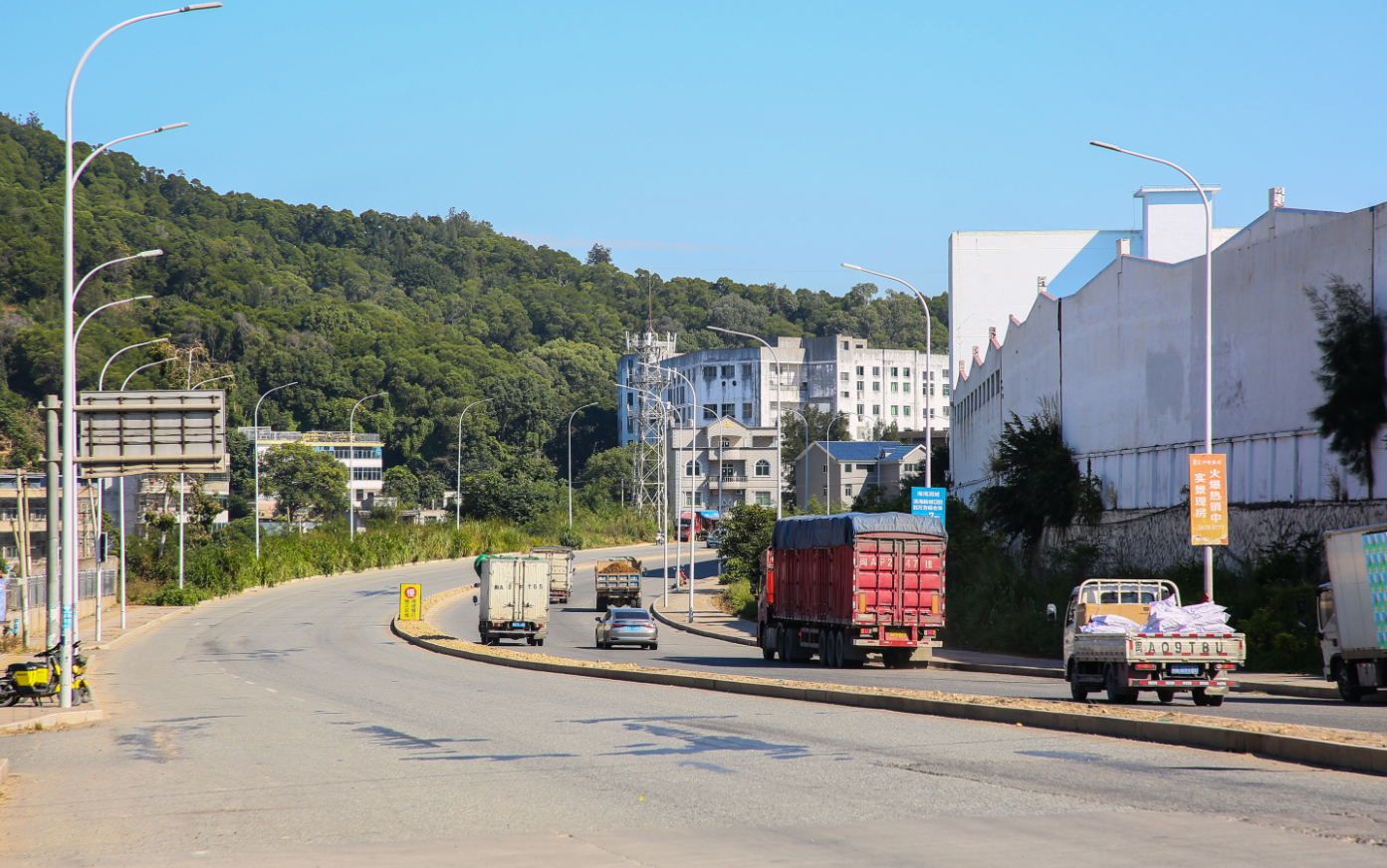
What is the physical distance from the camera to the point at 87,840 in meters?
9.51

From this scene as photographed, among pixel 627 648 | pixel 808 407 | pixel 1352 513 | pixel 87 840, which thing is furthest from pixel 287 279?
pixel 87 840

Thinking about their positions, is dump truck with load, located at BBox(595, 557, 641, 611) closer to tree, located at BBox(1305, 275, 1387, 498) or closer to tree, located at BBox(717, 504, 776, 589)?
tree, located at BBox(717, 504, 776, 589)

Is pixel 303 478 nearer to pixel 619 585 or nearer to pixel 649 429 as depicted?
pixel 649 429

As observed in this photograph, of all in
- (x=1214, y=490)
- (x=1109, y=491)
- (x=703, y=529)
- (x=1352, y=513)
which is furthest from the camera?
(x=703, y=529)

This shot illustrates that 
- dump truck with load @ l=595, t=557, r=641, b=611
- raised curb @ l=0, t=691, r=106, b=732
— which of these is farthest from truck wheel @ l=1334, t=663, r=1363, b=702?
dump truck with load @ l=595, t=557, r=641, b=611

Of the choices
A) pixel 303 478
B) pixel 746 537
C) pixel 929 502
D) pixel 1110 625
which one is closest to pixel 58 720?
pixel 1110 625

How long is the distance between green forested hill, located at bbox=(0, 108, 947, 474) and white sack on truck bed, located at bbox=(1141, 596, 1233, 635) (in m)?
95.1

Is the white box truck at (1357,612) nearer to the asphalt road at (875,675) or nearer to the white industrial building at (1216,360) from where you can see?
the asphalt road at (875,675)

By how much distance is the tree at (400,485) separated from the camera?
135m

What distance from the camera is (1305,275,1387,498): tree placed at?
2762cm

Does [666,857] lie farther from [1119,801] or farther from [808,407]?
[808,407]

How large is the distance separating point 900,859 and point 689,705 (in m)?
11.5

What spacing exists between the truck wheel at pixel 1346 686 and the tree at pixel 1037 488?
19432 millimetres

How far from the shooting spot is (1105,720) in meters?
14.7
